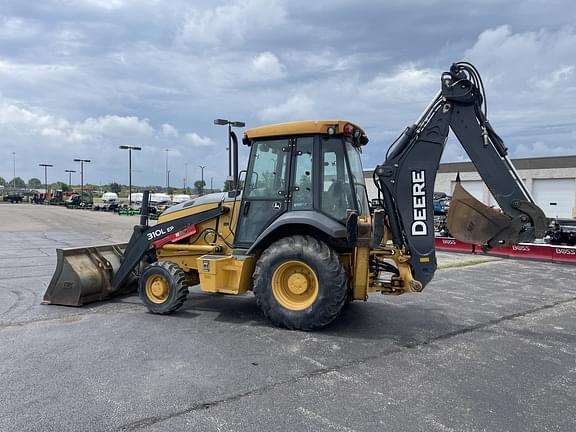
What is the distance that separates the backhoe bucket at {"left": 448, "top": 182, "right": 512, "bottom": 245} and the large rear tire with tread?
1.67 m

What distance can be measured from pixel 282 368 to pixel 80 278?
4078mm

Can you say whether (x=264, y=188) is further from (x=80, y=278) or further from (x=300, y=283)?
(x=80, y=278)

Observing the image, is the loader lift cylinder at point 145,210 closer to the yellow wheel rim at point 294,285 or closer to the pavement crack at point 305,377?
the yellow wheel rim at point 294,285

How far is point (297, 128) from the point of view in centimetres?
629

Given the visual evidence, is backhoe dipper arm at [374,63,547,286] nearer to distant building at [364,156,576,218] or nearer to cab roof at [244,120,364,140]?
cab roof at [244,120,364,140]

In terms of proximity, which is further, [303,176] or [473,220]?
[303,176]

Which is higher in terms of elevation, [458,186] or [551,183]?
[551,183]

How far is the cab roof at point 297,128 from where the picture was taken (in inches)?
242

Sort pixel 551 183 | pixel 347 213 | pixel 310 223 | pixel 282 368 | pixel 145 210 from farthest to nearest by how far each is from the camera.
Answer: pixel 551 183 → pixel 145 210 → pixel 347 213 → pixel 310 223 → pixel 282 368

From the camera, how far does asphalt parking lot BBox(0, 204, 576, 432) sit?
12.2ft

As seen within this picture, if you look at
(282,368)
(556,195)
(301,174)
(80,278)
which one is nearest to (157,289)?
(80,278)

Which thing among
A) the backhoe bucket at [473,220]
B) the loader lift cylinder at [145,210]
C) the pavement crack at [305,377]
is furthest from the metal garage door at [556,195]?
the loader lift cylinder at [145,210]

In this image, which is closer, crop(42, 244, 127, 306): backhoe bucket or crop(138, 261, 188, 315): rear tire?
crop(138, 261, 188, 315): rear tire

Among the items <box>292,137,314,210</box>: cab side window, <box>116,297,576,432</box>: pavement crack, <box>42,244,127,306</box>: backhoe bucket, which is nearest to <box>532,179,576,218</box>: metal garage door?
<box>116,297,576,432</box>: pavement crack
